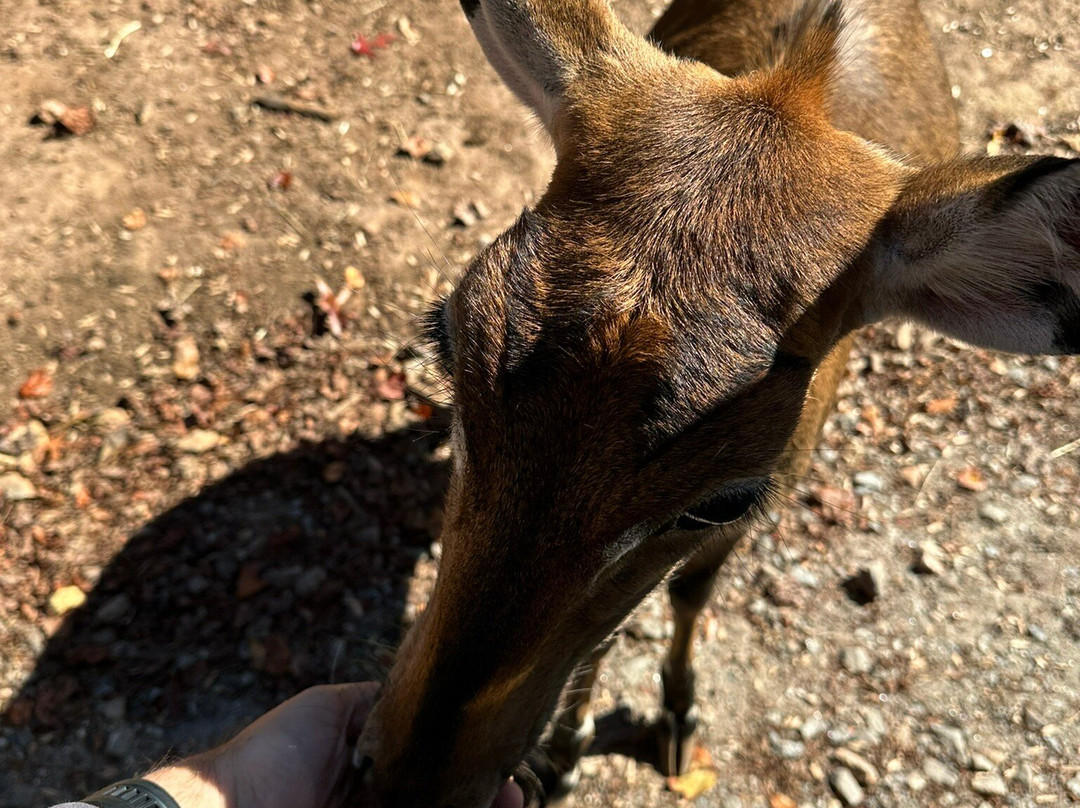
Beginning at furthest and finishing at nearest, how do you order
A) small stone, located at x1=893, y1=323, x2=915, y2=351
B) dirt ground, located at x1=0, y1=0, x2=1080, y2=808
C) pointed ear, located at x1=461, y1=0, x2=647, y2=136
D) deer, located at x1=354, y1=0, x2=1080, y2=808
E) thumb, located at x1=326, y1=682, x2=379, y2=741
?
small stone, located at x1=893, y1=323, x2=915, y2=351, dirt ground, located at x1=0, y1=0, x2=1080, y2=808, thumb, located at x1=326, y1=682, x2=379, y2=741, pointed ear, located at x1=461, y1=0, x2=647, y2=136, deer, located at x1=354, y1=0, x2=1080, y2=808

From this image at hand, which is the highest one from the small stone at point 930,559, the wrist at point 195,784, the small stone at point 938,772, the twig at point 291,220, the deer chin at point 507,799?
the deer chin at point 507,799

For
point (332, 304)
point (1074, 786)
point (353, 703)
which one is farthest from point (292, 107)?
point (1074, 786)

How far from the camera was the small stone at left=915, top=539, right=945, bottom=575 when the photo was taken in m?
5.05

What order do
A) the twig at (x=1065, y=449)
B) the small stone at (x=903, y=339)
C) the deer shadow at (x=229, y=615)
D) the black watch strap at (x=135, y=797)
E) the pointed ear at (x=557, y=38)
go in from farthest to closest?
the small stone at (x=903, y=339) < the twig at (x=1065, y=449) < the deer shadow at (x=229, y=615) < the pointed ear at (x=557, y=38) < the black watch strap at (x=135, y=797)

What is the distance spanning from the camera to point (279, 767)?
2.93 metres

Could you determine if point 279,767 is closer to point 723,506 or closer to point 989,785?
point 723,506

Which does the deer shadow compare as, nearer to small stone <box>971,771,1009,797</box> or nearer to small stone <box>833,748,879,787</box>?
small stone <box>833,748,879,787</box>

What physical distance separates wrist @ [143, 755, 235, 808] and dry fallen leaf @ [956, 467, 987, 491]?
4.50 metres

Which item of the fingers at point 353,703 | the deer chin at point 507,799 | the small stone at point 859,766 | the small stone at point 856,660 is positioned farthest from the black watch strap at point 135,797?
the small stone at point 856,660

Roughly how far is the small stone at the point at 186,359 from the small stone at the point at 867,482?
411 centimetres

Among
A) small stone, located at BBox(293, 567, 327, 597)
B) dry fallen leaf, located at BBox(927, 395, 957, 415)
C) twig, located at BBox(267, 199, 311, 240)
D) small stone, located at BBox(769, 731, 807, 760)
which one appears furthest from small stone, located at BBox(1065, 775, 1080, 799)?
twig, located at BBox(267, 199, 311, 240)

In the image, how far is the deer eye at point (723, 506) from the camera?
2.49 metres

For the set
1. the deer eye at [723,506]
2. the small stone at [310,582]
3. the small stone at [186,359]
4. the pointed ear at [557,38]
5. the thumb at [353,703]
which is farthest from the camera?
the small stone at [186,359]

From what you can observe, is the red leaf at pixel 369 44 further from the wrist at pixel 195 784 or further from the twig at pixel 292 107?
the wrist at pixel 195 784
